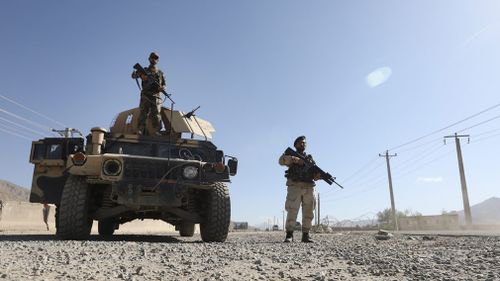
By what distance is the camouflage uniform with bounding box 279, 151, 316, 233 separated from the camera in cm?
693

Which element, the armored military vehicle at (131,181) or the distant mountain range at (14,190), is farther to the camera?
the distant mountain range at (14,190)

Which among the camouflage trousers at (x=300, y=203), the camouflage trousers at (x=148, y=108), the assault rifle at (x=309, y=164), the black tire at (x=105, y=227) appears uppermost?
the camouflage trousers at (x=148, y=108)

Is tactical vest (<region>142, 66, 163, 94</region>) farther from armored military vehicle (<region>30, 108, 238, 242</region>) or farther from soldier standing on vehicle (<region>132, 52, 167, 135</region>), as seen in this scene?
armored military vehicle (<region>30, 108, 238, 242</region>)

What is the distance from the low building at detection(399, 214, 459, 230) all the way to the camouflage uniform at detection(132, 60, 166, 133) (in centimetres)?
2964

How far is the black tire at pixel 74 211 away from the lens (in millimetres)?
5625

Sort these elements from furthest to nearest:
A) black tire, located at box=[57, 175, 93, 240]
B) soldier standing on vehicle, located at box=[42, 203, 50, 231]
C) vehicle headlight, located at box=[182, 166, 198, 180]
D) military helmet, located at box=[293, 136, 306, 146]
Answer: soldier standing on vehicle, located at box=[42, 203, 50, 231], military helmet, located at box=[293, 136, 306, 146], vehicle headlight, located at box=[182, 166, 198, 180], black tire, located at box=[57, 175, 93, 240]

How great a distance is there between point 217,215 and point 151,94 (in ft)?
9.47

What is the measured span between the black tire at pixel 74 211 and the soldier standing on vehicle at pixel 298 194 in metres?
3.21

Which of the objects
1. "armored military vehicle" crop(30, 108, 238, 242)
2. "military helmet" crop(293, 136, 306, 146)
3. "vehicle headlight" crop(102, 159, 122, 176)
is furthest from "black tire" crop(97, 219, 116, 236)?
"military helmet" crop(293, 136, 306, 146)

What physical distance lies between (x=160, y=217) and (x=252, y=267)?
4.16 m

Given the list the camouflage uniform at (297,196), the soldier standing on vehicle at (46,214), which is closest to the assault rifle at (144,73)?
the camouflage uniform at (297,196)

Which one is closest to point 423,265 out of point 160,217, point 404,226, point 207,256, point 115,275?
point 207,256

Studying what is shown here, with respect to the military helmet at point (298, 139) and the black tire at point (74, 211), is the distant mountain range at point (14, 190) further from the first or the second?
the military helmet at point (298, 139)

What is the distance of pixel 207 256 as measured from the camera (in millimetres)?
3922
